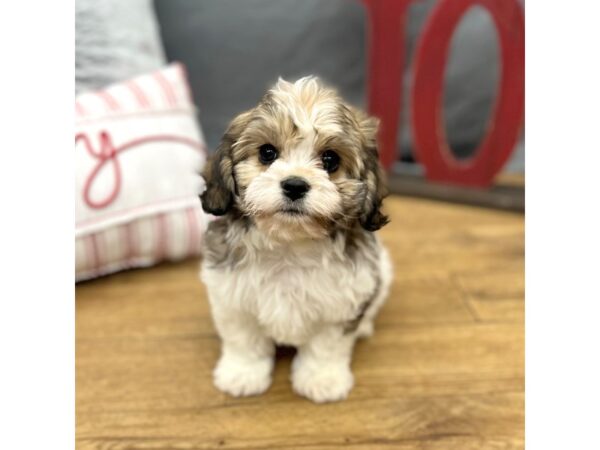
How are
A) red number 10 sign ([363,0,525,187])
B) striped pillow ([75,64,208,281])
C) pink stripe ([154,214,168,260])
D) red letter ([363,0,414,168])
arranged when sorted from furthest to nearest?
red letter ([363,0,414,168]) < red number 10 sign ([363,0,525,187]) < pink stripe ([154,214,168,260]) < striped pillow ([75,64,208,281])

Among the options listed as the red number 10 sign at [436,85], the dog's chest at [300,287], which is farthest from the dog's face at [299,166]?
the red number 10 sign at [436,85]

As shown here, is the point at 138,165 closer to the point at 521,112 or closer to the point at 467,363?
the point at 467,363

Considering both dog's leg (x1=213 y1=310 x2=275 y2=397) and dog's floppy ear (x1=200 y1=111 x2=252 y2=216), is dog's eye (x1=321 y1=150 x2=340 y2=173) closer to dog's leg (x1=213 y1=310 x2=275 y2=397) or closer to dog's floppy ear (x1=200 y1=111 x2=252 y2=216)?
dog's floppy ear (x1=200 y1=111 x2=252 y2=216)

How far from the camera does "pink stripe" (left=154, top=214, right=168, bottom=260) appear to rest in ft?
7.78

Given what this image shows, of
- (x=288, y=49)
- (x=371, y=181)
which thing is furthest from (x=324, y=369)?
(x=288, y=49)

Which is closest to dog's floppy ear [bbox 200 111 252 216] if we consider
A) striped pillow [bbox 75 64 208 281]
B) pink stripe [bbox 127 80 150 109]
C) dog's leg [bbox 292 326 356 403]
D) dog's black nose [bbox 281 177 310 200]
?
dog's black nose [bbox 281 177 310 200]

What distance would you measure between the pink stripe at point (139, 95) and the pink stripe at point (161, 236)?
1.57ft

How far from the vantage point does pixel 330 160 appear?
4.75 ft

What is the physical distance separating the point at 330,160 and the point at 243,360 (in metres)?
0.74

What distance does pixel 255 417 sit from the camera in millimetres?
1704

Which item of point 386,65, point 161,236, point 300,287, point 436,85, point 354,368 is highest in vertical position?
point 386,65

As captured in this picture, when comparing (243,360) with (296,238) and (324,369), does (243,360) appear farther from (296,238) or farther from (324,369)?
(296,238)

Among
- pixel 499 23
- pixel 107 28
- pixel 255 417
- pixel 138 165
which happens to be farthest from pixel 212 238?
pixel 499 23

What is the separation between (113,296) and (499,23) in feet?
7.13
